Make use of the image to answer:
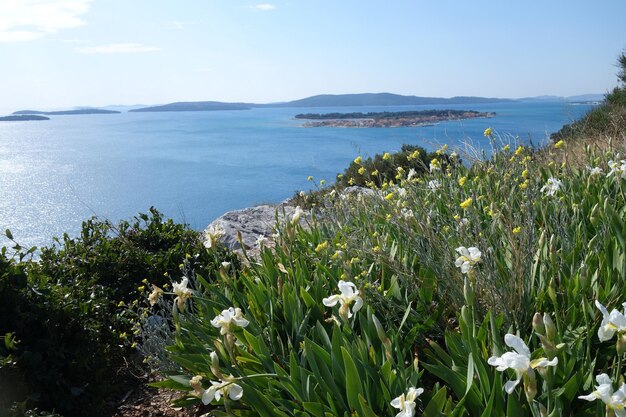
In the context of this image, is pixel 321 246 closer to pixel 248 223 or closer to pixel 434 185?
pixel 434 185

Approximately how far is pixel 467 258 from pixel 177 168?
1874 centimetres

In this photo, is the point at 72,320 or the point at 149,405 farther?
the point at 149,405

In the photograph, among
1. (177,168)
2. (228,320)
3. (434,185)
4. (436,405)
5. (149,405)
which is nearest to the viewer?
(436,405)

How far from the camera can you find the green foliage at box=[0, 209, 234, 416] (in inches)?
103

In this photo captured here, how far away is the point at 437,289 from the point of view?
265 cm

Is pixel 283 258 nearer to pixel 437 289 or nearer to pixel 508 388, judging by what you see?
pixel 437 289

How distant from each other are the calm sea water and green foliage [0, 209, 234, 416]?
53 cm

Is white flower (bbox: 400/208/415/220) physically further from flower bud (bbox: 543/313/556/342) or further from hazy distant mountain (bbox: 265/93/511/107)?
hazy distant mountain (bbox: 265/93/511/107)

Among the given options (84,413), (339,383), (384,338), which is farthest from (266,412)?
(84,413)

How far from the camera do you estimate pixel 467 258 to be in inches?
85.2

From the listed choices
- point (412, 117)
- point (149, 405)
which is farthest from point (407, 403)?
point (412, 117)

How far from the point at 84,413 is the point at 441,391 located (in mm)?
1911

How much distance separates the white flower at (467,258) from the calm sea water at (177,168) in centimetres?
275

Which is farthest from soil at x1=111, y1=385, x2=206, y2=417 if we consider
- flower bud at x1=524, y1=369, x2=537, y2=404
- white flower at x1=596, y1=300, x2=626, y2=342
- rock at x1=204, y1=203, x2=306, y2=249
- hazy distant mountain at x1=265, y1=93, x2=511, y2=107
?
hazy distant mountain at x1=265, y1=93, x2=511, y2=107
